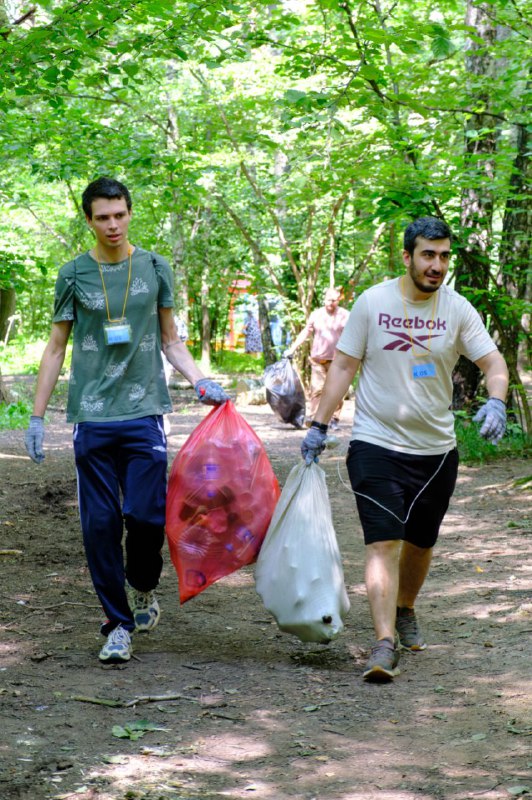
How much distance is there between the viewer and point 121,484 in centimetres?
435

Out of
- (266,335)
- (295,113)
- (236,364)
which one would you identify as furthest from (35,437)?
(236,364)

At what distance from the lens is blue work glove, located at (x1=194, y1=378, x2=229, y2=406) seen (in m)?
4.38

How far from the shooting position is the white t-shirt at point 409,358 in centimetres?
411

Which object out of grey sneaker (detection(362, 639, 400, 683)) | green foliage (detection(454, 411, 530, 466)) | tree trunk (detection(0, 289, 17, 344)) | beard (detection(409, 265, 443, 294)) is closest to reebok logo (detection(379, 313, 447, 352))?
beard (detection(409, 265, 443, 294))

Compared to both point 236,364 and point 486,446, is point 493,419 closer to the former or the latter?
point 486,446

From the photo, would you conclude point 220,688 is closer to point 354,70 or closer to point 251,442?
point 251,442

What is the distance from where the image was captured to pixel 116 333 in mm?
4199

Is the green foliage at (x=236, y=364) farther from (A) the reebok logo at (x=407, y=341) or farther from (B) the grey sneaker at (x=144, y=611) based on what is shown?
(A) the reebok logo at (x=407, y=341)

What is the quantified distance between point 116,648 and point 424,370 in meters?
1.71

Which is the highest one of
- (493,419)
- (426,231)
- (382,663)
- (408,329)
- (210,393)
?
(426,231)

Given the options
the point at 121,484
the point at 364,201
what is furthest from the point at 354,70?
the point at 121,484

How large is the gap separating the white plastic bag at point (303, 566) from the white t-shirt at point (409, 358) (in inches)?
13.5

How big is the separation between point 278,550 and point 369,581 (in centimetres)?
39

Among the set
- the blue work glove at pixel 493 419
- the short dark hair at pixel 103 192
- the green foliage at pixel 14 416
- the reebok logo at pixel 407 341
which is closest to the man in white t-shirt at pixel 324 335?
the green foliage at pixel 14 416
